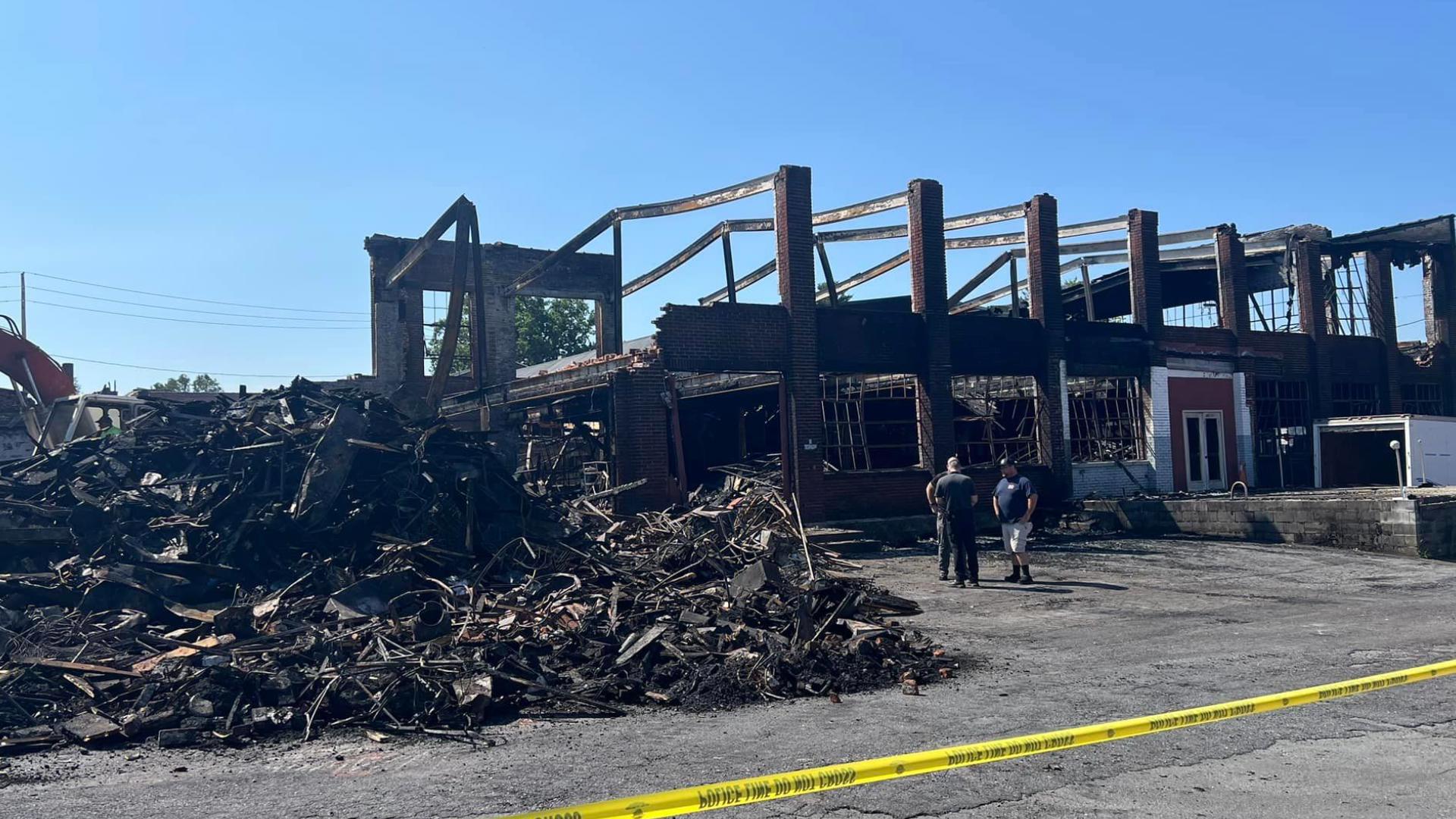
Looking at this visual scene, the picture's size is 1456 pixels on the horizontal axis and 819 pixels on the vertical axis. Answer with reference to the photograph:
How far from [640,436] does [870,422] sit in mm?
5326

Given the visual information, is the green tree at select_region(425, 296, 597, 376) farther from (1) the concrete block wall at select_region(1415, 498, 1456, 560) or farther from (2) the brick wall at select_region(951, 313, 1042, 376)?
(1) the concrete block wall at select_region(1415, 498, 1456, 560)

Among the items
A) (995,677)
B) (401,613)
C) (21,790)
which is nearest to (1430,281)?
(995,677)

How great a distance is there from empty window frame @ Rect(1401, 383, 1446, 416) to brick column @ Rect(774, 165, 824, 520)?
63.4ft

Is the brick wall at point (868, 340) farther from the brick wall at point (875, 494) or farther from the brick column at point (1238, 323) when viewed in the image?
the brick column at point (1238, 323)

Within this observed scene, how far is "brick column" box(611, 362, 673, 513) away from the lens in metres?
17.8

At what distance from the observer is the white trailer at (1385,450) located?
23328mm

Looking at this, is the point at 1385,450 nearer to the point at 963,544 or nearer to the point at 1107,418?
the point at 1107,418

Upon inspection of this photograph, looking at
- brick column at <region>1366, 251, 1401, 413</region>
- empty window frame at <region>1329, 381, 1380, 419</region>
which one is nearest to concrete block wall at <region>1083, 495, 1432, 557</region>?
empty window frame at <region>1329, 381, 1380, 419</region>

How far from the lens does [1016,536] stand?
13461mm

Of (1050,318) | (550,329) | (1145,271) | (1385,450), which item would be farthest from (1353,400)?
(550,329)

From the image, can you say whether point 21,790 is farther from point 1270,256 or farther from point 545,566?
point 1270,256

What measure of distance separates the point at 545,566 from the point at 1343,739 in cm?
766

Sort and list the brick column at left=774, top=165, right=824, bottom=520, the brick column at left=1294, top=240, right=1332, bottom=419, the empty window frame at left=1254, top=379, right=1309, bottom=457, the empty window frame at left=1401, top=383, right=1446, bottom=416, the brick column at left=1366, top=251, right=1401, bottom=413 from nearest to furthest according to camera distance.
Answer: the brick column at left=774, top=165, right=824, bottom=520
the empty window frame at left=1254, top=379, right=1309, bottom=457
the brick column at left=1294, top=240, right=1332, bottom=419
the brick column at left=1366, top=251, right=1401, bottom=413
the empty window frame at left=1401, top=383, right=1446, bottom=416

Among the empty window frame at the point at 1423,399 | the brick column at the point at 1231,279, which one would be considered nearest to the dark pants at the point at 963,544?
the brick column at the point at 1231,279
